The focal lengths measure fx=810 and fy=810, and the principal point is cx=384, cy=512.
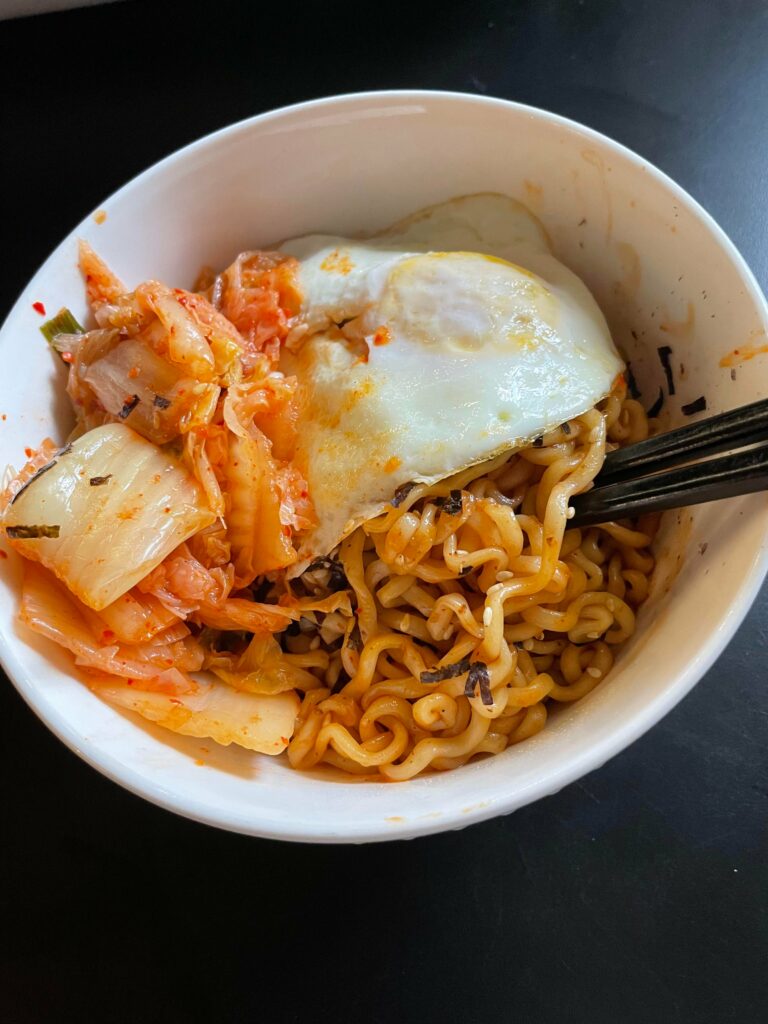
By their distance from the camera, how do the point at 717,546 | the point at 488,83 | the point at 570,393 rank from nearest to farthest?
the point at 717,546, the point at 570,393, the point at 488,83

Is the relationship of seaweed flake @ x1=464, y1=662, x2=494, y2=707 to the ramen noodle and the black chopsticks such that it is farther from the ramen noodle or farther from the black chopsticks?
the black chopsticks

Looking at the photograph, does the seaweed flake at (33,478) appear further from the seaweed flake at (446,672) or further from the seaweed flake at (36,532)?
the seaweed flake at (446,672)

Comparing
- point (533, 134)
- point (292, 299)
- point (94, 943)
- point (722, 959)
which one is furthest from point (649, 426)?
point (94, 943)

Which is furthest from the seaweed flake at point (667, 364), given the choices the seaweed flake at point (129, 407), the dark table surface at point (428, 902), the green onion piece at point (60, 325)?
the green onion piece at point (60, 325)

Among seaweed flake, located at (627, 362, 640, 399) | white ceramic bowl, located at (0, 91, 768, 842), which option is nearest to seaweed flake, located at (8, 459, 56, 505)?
white ceramic bowl, located at (0, 91, 768, 842)

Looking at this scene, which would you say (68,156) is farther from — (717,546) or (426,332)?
(717,546)

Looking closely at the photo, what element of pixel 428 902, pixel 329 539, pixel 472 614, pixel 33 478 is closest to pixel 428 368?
pixel 329 539
